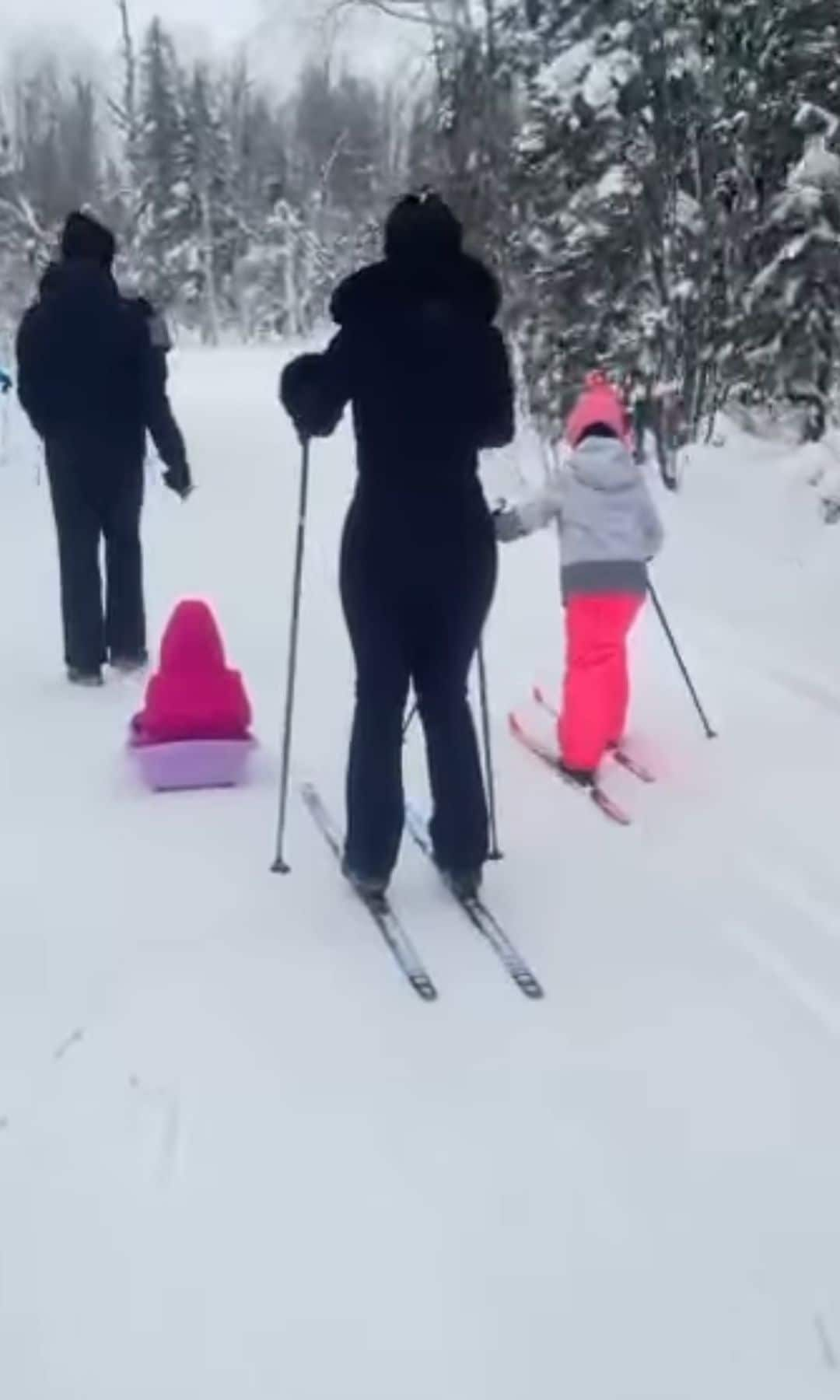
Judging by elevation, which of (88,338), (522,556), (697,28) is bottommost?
(522,556)

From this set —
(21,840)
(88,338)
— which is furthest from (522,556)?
(21,840)

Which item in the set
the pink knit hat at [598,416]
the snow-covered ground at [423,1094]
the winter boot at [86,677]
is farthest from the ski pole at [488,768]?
the winter boot at [86,677]

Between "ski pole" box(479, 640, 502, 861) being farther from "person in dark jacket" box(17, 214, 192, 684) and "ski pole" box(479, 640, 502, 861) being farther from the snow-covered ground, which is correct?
"person in dark jacket" box(17, 214, 192, 684)

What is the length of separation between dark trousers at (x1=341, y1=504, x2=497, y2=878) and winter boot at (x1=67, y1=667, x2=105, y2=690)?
3057mm

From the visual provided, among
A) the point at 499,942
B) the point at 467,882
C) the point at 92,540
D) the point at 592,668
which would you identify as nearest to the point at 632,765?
the point at 592,668

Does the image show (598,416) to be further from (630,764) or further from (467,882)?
(467,882)

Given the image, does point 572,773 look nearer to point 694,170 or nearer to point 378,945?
point 378,945

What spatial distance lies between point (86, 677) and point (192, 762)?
179cm

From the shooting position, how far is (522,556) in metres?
11.3

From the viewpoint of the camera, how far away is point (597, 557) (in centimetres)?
582

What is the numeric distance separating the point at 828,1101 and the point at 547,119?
599 inches

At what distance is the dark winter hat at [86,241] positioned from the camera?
7.20 meters

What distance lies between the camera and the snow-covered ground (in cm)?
273

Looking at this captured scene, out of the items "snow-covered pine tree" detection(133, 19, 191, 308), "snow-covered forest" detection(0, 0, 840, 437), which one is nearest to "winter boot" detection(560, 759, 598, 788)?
"snow-covered forest" detection(0, 0, 840, 437)
